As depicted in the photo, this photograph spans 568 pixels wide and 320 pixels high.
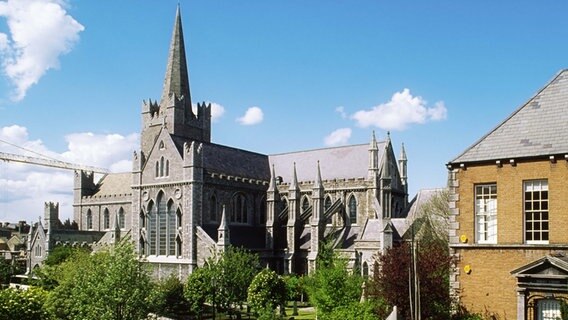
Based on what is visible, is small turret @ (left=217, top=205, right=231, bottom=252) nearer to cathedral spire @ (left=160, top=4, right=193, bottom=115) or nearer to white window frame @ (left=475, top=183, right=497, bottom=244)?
cathedral spire @ (left=160, top=4, right=193, bottom=115)

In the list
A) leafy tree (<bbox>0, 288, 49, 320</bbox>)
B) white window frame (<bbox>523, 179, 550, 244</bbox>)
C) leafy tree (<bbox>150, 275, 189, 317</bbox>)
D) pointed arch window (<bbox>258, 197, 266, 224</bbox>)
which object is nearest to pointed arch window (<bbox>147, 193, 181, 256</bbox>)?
pointed arch window (<bbox>258, 197, 266, 224</bbox>)

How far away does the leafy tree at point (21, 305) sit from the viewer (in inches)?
1253

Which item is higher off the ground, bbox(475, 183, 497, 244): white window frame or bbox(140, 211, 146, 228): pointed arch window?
bbox(475, 183, 497, 244): white window frame

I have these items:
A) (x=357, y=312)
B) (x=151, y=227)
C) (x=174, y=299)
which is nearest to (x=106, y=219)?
(x=151, y=227)

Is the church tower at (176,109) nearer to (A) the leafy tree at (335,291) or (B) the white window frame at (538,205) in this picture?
(A) the leafy tree at (335,291)

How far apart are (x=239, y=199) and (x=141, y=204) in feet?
31.4

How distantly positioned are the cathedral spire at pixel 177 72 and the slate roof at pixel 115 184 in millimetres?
16417

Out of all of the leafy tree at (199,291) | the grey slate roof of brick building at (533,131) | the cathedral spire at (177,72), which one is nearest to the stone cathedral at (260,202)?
the cathedral spire at (177,72)

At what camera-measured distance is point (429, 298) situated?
2698 centimetres

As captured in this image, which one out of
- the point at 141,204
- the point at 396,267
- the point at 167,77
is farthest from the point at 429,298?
the point at 167,77

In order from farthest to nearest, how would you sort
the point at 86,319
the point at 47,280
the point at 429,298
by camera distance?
the point at 47,280, the point at 86,319, the point at 429,298

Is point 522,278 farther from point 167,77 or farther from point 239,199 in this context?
point 167,77

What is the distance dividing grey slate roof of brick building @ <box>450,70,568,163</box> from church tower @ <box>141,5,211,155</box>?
152ft

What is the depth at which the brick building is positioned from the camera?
80.4 feet
